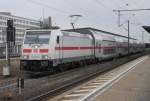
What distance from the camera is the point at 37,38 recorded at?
26.7 metres

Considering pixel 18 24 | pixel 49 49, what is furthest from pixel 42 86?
pixel 18 24

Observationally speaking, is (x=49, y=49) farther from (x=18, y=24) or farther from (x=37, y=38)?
(x=18, y=24)

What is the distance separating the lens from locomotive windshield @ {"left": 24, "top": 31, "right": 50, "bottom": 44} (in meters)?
26.4

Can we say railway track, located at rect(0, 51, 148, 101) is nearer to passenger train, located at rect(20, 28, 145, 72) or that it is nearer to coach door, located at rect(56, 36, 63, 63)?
passenger train, located at rect(20, 28, 145, 72)

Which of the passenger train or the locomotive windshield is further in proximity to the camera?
the locomotive windshield

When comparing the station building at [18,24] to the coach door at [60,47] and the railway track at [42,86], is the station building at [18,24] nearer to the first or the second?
the coach door at [60,47]

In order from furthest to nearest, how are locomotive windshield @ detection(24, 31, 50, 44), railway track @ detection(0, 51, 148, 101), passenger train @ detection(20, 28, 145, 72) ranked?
1. locomotive windshield @ detection(24, 31, 50, 44)
2. passenger train @ detection(20, 28, 145, 72)
3. railway track @ detection(0, 51, 148, 101)

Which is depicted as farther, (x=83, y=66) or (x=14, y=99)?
(x=83, y=66)

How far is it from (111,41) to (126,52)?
1596cm

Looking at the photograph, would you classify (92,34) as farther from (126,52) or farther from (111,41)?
(126,52)

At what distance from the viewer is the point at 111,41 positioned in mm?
51688

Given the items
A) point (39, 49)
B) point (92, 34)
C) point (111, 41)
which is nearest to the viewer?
point (39, 49)

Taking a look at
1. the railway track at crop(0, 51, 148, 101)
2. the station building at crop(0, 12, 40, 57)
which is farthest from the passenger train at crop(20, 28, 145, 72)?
the station building at crop(0, 12, 40, 57)

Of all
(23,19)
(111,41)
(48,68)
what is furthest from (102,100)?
(23,19)
